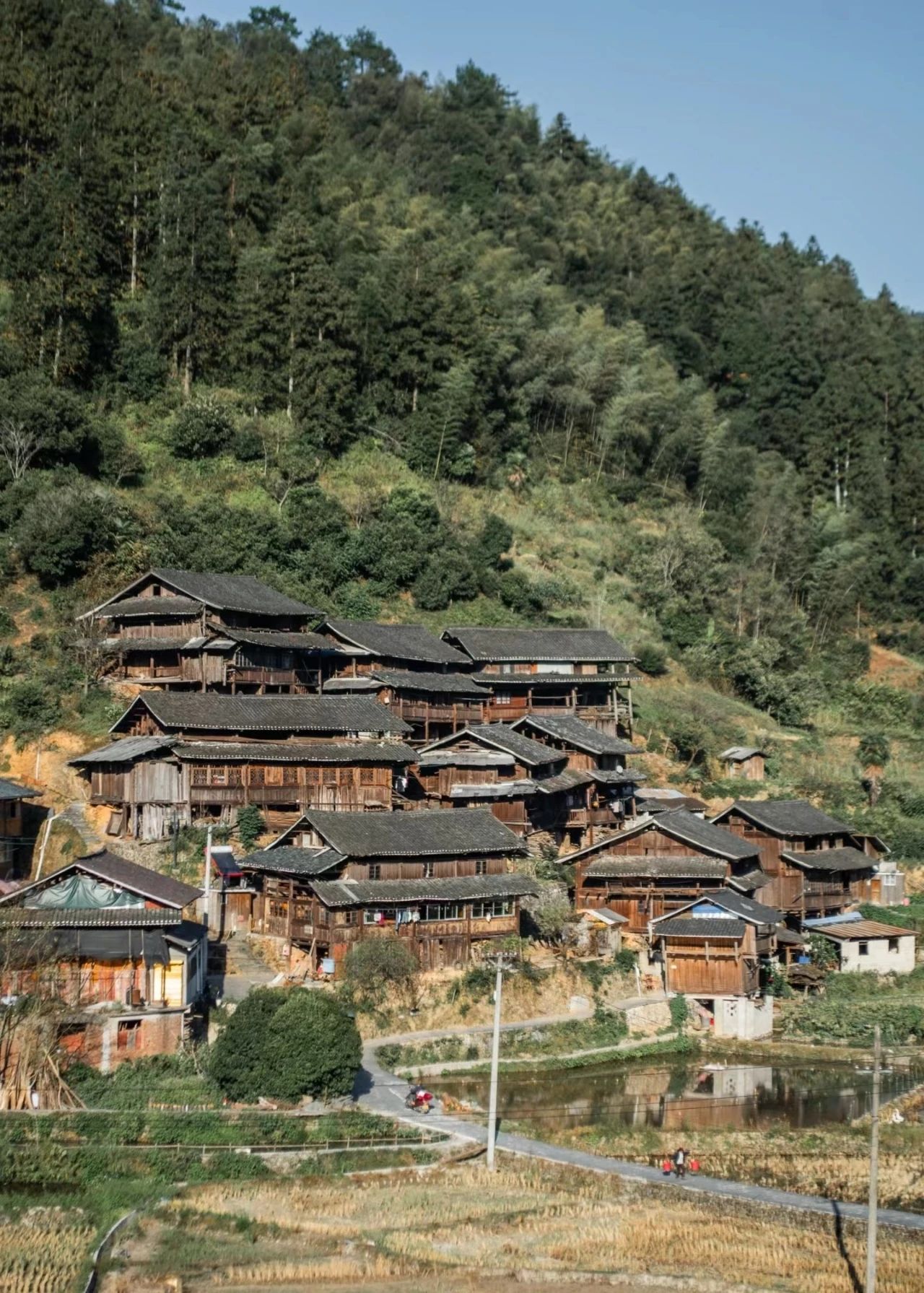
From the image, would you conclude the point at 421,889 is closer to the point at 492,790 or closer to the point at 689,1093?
the point at 492,790

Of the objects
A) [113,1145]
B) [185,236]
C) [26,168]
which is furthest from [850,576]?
[113,1145]

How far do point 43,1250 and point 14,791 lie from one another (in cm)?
1833

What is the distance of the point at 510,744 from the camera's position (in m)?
47.0

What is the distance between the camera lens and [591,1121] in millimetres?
32125

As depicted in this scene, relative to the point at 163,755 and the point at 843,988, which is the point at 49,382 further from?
the point at 843,988

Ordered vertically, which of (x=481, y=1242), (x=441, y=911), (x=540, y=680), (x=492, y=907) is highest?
(x=540, y=680)

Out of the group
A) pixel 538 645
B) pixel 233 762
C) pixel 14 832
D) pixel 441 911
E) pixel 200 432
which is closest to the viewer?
pixel 441 911

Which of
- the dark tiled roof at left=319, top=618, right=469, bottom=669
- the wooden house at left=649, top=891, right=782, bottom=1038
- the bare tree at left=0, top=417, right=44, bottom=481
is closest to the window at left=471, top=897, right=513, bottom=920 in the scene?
the wooden house at left=649, top=891, right=782, bottom=1038

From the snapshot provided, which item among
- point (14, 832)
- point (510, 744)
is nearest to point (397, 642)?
point (510, 744)

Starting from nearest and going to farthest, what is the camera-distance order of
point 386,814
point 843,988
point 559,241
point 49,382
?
point 386,814, point 843,988, point 49,382, point 559,241

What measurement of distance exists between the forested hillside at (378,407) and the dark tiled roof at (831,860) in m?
8.61

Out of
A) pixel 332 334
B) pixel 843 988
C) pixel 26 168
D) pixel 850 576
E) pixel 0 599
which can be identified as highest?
pixel 26 168

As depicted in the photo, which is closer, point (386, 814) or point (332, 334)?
point (386, 814)

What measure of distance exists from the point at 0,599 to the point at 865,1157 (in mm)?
32622
